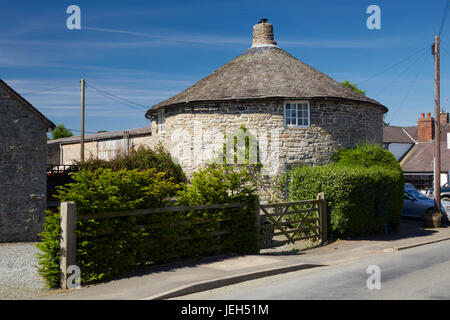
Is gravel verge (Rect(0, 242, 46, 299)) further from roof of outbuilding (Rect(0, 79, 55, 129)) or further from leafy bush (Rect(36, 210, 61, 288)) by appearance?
roof of outbuilding (Rect(0, 79, 55, 129))

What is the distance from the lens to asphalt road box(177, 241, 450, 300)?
7.85m

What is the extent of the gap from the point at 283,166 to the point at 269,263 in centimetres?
956

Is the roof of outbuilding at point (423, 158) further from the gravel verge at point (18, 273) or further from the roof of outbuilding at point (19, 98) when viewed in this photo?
the gravel verge at point (18, 273)

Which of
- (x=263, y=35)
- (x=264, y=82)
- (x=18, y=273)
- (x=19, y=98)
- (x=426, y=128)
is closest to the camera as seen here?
(x=18, y=273)

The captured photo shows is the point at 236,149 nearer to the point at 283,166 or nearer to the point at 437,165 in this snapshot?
the point at 283,166

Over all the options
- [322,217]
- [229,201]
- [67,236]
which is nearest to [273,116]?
[322,217]

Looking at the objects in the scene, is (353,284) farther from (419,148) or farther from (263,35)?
(419,148)

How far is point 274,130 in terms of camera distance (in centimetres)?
1970

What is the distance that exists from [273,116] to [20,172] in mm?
10775

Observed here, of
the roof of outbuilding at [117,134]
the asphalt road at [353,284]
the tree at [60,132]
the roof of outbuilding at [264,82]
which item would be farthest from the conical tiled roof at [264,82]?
the tree at [60,132]

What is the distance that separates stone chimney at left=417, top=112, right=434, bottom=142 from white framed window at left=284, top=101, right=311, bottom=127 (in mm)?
29188

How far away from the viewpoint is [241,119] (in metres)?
20.1

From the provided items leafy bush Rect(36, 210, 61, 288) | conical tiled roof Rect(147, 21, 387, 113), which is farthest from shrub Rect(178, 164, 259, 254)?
conical tiled roof Rect(147, 21, 387, 113)

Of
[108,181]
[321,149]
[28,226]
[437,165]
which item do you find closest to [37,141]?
[28,226]
